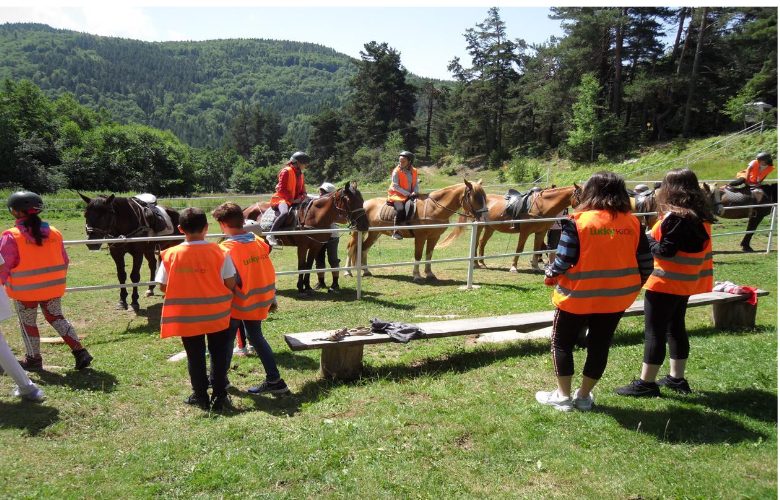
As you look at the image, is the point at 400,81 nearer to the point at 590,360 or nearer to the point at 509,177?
the point at 509,177

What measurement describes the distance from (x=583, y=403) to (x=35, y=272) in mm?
5531

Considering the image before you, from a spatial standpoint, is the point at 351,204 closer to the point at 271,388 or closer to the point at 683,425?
the point at 271,388

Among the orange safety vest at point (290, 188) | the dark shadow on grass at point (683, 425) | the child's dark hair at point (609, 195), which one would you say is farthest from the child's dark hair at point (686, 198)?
the orange safety vest at point (290, 188)

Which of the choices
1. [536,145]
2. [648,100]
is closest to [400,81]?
[536,145]

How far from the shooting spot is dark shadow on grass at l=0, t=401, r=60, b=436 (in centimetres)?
414

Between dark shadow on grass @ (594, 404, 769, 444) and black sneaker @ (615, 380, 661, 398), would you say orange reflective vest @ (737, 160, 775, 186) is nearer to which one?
black sneaker @ (615, 380, 661, 398)

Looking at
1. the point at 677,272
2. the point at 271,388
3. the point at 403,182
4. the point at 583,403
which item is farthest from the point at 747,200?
the point at 271,388

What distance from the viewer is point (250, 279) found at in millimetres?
4723

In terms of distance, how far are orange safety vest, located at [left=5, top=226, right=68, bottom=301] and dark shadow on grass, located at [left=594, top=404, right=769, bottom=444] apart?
5554 millimetres

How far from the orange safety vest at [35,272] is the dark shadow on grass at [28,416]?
1.15m

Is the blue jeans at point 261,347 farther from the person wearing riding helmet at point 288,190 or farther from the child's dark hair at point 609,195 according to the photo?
the person wearing riding helmet at point 288,190

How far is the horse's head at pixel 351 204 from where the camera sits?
940 cm

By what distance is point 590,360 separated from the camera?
4109mm

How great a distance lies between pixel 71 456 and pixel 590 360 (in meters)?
4.08
